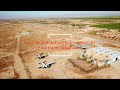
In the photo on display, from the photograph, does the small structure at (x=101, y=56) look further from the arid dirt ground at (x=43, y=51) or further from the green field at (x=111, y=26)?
Result: the green field at (x=111, y=26)

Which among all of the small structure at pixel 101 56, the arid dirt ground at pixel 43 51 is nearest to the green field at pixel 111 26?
the arid dirt ground at pixel 43 51

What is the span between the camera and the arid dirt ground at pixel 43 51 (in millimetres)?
5164

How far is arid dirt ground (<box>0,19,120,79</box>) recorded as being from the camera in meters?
5.16

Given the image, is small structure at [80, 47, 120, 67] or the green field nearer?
small structure at [80, 47, 120, 67]

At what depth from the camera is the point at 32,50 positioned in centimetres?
554

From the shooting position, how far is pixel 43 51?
537cm

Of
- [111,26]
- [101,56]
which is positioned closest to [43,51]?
[101,56]

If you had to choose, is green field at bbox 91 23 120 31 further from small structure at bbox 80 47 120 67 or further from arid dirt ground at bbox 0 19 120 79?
small structure at bbox 80 47 120 67

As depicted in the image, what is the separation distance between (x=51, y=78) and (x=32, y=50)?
1.09 metres

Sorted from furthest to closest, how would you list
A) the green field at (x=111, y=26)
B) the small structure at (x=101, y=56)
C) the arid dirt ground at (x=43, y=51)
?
the green field at (x=111, y=26)
the small structure at (x=101, y=56)
the arid dirt ground at (x=43, y=51)

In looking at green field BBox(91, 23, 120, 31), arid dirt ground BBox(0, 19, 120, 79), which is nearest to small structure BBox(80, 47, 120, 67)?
arid dirt ground BBox(0, 19, 120, 79)

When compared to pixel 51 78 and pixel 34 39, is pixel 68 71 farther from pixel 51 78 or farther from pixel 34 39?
pixel 34 39
